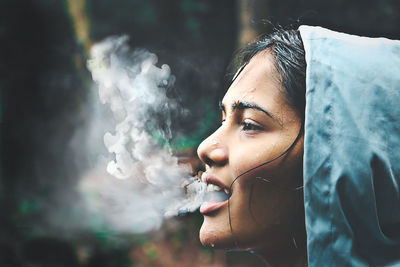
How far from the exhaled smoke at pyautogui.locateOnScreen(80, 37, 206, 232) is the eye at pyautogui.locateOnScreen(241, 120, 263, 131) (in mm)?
380

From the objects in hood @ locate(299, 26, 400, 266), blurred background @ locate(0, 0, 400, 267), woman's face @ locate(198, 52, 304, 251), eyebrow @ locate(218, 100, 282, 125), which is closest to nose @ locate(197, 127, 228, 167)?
woman's face @ locate(198, 52, 304, 251)

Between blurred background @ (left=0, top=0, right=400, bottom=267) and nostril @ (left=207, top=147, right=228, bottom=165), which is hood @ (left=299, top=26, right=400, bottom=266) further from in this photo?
blurred background @ (left=0, top=0, right=400, bottom=267)

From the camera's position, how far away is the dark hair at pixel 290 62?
3.99 ft

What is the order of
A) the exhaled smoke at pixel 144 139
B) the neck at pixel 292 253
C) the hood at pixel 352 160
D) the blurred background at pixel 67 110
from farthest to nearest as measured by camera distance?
the blurred background at pixel 67 110 → the exhaled smoke at pixel 144 139 → the neck at pixel 292 253 → the hood at pixel 352 160

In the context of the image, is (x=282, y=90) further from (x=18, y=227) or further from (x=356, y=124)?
(x=18, y=227)

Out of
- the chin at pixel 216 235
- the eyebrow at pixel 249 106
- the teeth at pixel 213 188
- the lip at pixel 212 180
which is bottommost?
the chin at pixel 216 235

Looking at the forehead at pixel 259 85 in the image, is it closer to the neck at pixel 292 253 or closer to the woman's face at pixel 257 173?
the woman's face at pixel 257 173

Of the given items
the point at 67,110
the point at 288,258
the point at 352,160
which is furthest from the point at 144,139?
the point at 67,110

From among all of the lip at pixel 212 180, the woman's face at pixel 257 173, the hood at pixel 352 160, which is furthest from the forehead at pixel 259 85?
the lip at pixel 212 180

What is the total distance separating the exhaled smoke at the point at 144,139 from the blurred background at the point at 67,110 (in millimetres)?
1851

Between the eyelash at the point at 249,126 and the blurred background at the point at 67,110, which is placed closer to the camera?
the eyelash at the point at 249,126

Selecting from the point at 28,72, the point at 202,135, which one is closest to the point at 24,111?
the point at 28,72

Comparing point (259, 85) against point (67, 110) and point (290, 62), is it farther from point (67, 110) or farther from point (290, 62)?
point (67, 110)

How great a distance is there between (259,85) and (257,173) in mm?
304
